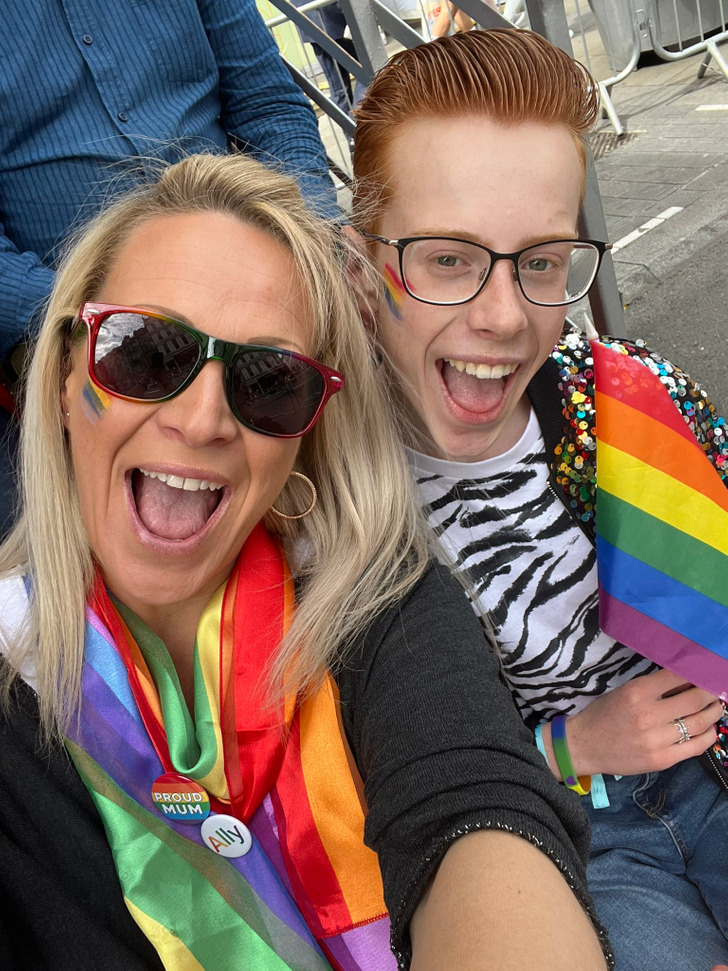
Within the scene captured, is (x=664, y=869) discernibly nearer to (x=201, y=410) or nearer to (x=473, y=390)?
(x=473, y=390)

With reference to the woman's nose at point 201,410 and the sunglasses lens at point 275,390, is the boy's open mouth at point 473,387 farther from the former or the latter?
the woman's nose at point 201,410

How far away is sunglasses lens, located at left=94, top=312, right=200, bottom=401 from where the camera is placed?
1.41 meters

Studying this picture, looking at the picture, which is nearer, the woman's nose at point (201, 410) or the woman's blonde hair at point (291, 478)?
the woman's nose at point (201, 410)

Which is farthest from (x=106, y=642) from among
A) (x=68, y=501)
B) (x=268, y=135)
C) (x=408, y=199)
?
(x=268, y=135)

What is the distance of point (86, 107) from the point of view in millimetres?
2117

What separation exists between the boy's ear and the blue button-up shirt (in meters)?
0.14

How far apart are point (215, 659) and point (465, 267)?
2.92 feet

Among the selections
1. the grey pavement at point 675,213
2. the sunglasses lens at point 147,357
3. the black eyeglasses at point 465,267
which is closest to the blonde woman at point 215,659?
the sunglasses lens at point 147,357

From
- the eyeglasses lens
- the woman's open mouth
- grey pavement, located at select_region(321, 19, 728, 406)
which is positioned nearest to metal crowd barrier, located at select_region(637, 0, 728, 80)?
grey pavement, located at select_region(321, 19, 728, 406)

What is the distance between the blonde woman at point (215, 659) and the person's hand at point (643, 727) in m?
0.42

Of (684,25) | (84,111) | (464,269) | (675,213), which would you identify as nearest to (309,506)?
(464,269)

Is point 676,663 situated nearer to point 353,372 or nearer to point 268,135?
point 353,372

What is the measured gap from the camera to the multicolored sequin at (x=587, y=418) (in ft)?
5.92

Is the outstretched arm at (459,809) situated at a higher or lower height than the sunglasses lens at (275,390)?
lower
